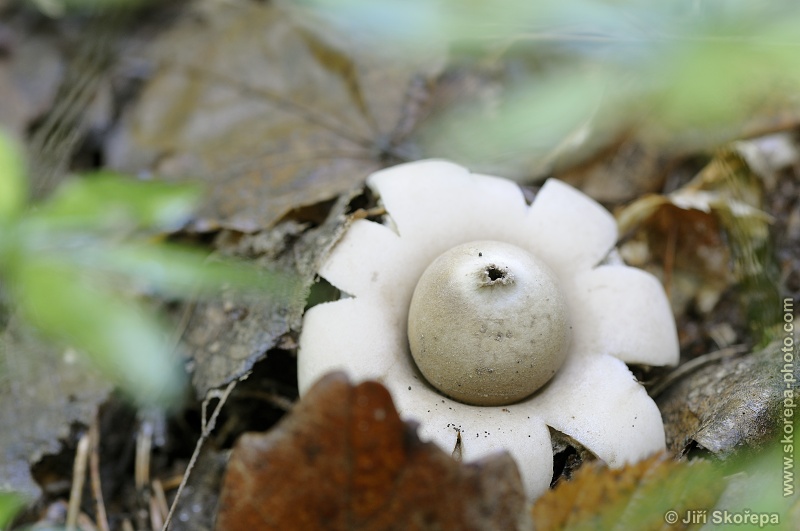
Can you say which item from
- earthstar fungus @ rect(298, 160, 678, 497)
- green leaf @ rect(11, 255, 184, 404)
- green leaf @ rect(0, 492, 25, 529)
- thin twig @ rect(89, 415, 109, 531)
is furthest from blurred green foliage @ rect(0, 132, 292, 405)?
green leaf @ rect(0, 492, 25, 529)

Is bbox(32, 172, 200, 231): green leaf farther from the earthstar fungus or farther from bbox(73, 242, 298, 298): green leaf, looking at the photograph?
the earthstar fungus

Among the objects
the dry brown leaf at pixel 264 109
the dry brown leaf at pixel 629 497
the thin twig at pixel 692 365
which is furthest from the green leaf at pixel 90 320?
the thin twig at pixel 692 365

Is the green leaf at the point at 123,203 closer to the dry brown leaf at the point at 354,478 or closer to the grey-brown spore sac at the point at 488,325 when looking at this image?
the grey-brown spore sac at the point at 488,325

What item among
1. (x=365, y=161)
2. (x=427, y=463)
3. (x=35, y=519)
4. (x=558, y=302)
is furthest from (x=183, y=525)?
(x=365, y=161)

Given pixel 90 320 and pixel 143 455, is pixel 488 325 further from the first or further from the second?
pixel 143 455

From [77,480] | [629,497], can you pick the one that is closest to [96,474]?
[77,480]
